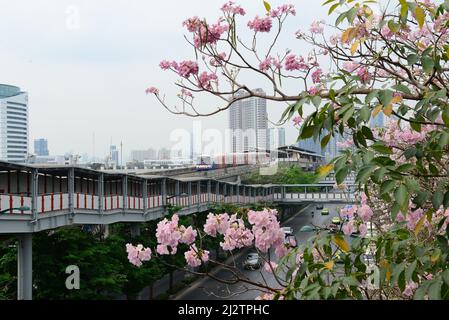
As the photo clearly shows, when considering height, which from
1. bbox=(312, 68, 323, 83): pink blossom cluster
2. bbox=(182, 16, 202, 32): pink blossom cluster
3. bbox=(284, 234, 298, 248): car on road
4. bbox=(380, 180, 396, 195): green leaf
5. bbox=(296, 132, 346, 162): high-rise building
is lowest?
bbox=(284, 234, 298, 248): car on road

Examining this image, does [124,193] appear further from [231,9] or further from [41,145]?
[41,145]

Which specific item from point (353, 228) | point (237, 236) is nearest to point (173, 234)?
point (237, 236)

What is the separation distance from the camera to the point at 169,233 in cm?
296

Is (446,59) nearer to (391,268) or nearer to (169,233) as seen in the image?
(391,268)

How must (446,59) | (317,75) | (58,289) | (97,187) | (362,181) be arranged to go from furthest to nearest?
(97,187), (58,289), (317,75), (446,59), (362,181)

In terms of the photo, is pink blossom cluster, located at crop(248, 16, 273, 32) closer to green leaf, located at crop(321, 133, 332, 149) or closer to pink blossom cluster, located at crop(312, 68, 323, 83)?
pink blossom cluster, located at crop(312, 68, 323, 83)

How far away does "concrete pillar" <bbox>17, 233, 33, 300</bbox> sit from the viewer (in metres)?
9.29

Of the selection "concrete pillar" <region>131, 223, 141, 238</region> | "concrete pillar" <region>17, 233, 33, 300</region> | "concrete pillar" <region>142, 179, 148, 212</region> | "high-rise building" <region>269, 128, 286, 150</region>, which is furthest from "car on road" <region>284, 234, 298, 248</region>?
"concrete pillar" <region>142, 179, 148, 212</region>

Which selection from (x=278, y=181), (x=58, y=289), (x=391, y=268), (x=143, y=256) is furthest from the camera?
(x=278, y=181)

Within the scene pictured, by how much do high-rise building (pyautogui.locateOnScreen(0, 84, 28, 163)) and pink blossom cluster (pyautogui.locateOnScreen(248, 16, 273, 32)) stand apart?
→ 113 feet

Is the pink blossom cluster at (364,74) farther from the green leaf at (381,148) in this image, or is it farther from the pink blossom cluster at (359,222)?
the green leaf at (381,148)

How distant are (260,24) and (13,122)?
37248mm

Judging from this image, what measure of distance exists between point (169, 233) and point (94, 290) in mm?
8166
